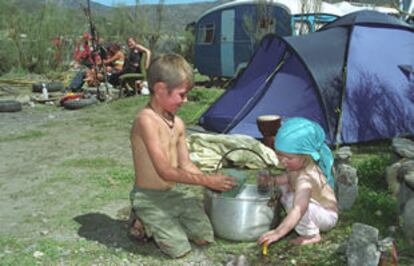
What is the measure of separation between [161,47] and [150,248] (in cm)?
1829

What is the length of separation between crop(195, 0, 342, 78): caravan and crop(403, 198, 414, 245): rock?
27.9ft

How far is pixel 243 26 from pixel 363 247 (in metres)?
11.1

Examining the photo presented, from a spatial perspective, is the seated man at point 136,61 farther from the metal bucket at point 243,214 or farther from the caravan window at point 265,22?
the metal bucket at point 243,214

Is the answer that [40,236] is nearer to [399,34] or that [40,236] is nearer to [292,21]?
[399,34]

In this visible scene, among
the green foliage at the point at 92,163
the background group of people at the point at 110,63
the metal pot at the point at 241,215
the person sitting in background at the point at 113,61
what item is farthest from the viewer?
the person sitting in background at the point at 113,61

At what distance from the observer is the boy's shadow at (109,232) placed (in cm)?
314

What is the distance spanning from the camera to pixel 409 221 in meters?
2.98

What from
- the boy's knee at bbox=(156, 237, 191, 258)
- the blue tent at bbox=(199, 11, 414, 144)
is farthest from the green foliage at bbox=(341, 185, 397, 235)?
the blue tent at bbox=(199, 11, 414, 144)

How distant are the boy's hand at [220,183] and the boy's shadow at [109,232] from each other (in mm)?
582

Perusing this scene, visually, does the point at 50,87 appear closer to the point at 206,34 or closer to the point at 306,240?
the point at 206,34

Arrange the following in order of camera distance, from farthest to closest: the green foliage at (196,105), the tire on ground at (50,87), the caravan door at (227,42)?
the caravan door at (227,42)
the tire on ground at (50,87)
the green foliage at (196,105)

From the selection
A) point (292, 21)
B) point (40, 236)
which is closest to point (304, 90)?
point (40, 236)

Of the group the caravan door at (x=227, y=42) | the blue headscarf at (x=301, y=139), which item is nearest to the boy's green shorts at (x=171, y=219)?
the blue headscarf at (x=301, y=139)

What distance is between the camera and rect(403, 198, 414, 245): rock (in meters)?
2.94
